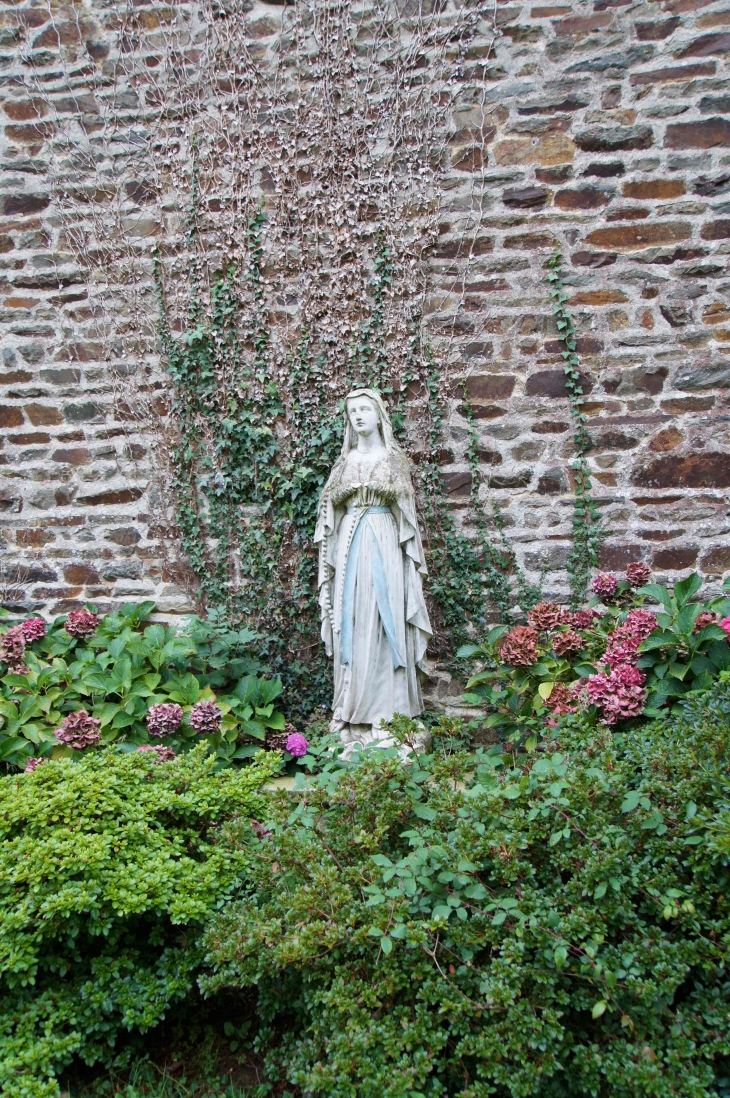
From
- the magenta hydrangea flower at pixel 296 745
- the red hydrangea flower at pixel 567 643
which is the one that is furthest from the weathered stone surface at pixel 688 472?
the magenta hydrangea flower at pixel 296 745

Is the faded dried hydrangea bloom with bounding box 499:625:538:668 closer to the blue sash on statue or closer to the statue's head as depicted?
the blue sash on statue

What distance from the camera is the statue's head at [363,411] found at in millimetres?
4156

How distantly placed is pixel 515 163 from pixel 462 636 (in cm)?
283

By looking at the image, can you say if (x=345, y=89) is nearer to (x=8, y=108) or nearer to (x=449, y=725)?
(x=8, y=108)

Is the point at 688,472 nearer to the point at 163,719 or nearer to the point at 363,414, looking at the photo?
the point at 363,414

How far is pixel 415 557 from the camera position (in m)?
4.21

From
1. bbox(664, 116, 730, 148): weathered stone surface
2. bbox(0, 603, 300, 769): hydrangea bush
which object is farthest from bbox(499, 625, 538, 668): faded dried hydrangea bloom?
bbox(664, 116, 730, 148): weathered stone surface

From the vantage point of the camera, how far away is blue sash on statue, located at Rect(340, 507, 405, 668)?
161 inches

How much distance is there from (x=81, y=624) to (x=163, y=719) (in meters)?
1.11

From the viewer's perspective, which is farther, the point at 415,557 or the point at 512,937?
the point at 415,557

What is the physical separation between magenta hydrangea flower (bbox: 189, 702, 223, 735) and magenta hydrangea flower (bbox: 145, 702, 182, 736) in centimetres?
7

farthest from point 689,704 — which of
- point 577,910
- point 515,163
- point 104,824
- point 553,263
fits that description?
point 515,163

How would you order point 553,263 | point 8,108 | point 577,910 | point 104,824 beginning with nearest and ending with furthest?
point 577,910
point 104,824
point 553,263
point 8,108

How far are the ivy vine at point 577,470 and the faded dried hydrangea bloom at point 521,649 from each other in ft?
2.37
